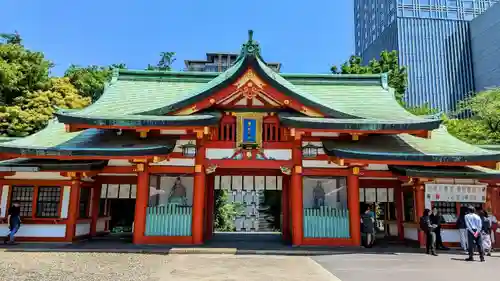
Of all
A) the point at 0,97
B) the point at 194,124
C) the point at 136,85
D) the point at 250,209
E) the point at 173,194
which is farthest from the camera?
the point at 250,209

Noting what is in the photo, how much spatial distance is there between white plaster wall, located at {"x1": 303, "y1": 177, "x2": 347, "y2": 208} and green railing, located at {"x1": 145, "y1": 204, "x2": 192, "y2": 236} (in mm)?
4838

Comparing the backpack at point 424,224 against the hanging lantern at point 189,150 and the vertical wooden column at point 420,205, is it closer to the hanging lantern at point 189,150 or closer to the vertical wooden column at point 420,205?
the vertical wooden column at point 420,205

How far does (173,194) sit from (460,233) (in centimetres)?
1147

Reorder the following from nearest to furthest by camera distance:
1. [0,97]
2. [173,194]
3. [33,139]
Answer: [173,194] → [33,139] → [0,97]

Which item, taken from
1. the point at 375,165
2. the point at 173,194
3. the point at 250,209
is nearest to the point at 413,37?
the point at 250,209

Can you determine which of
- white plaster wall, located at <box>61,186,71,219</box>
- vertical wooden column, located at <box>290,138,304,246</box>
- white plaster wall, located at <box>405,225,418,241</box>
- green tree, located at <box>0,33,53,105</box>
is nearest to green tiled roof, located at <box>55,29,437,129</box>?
vertical wooden column, located at <box>290,138,304,246</box>

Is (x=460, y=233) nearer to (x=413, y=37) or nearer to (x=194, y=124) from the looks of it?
(x=194, y=124)

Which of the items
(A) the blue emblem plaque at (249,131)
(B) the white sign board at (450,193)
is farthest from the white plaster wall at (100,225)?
(B) the white sign board at (450,193)

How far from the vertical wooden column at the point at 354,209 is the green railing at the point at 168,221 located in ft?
20.9

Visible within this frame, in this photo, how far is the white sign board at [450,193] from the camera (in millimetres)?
14688

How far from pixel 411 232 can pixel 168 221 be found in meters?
10.4

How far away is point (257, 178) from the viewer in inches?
714

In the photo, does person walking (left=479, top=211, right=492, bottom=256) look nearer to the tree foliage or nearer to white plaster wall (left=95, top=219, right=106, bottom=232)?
white plaster wall (left=95, top=219, right=106, bottom=232)

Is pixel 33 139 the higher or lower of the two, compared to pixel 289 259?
higher
